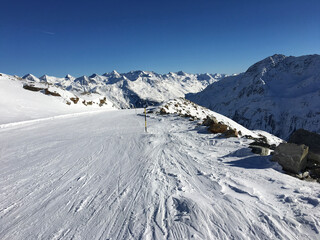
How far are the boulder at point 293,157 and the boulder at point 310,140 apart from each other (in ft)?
1.90

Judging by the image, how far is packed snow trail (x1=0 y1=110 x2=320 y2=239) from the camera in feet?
12.4

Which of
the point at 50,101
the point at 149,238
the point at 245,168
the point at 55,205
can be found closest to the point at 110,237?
the point at 149,238

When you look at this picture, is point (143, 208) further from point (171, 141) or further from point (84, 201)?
point (171, 141)

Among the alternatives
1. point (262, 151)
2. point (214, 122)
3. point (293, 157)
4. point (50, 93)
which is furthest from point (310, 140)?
point (50, 93)

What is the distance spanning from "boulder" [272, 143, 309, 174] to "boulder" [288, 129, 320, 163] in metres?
0.58

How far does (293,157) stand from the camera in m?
6.08

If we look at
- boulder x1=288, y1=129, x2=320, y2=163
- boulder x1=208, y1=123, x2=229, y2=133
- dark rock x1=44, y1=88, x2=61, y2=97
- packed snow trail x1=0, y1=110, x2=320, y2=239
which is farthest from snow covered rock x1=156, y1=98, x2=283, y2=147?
dark rock x1=44, y1=88, x2=61, y2=97

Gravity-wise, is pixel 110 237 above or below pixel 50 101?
below

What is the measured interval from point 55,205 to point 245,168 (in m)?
6.43

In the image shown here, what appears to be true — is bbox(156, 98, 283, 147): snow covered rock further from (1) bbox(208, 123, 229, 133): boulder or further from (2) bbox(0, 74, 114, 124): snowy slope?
(2) bbox(0, 74, 114, 124): snowy slope

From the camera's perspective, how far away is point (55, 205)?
4797mm

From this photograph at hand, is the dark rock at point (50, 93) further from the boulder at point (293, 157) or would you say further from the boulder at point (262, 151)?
the boulder at point (293, 157)

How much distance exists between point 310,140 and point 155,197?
26.4 feet

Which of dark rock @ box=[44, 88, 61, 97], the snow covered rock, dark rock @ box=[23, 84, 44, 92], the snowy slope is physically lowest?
the snow covered rock
